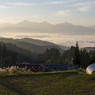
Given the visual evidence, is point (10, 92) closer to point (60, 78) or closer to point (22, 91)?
point (22, 91)

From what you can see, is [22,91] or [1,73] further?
[1,73]

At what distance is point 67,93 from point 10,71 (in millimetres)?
10686

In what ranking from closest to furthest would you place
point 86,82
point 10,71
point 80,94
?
point 80,94 < point 86,82 < point 10,71

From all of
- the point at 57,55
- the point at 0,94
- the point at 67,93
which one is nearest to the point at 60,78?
the point at 67,93

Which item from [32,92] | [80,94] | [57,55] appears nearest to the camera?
[80,94]

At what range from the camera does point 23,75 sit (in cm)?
2167

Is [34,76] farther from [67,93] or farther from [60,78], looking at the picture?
[67,93]

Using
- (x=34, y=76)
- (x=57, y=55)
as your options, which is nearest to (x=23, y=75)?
(x=34, y=76)

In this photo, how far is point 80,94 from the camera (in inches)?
536

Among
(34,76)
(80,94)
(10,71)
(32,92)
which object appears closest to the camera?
(80,94)

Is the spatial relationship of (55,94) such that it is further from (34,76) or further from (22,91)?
(34,76)

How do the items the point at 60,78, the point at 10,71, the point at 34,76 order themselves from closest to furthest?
the point at 60,78, the point at 34,76, the point at 10,71

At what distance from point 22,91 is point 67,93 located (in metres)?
3.40

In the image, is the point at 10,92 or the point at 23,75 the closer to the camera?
the point at 10,92
